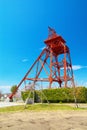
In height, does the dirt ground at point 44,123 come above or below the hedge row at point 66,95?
below

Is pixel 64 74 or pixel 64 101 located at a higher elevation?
pixel 64 74

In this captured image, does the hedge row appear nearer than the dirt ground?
No

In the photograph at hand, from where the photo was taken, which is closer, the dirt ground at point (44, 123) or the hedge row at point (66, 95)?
the dirt ground at point (44, 123)

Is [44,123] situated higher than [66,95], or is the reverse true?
[66,95]

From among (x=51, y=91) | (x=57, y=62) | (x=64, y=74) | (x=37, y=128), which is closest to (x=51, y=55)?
(x=57, y=62)

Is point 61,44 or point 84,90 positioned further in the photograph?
point 61,44

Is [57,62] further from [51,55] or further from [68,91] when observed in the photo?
[68,91]

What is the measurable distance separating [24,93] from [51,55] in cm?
1050

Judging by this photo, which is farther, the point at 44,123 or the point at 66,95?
the point at 66,95

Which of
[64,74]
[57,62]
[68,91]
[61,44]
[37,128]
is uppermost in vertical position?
[61,44]

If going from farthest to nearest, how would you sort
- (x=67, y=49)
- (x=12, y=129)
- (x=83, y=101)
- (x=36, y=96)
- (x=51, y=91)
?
(x=67, y=49), (x=36, y=96), (x=51, y=91), (x=83, y=101), (x=12, y=129)

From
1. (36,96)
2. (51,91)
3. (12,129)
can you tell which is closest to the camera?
(12,129)

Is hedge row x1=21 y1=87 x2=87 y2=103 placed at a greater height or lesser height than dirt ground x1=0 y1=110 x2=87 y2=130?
greater

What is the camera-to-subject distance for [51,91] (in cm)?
3147
